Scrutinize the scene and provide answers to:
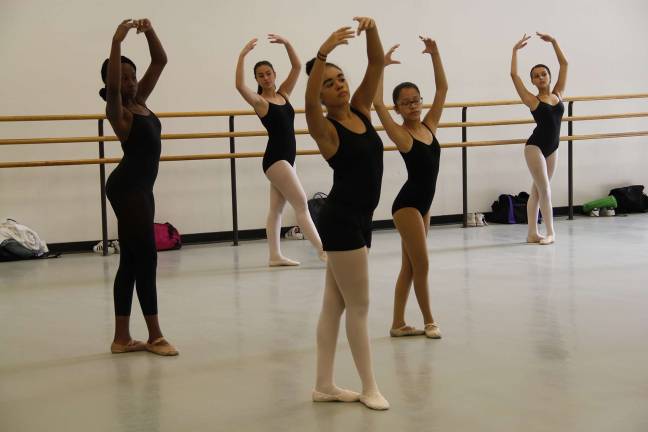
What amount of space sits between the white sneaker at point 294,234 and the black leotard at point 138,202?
13.8ft

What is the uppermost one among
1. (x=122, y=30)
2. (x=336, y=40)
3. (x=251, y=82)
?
(x=251, y=82)

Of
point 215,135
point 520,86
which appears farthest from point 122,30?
point 520,86

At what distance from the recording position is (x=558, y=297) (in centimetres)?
479

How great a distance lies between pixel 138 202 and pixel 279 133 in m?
2.37

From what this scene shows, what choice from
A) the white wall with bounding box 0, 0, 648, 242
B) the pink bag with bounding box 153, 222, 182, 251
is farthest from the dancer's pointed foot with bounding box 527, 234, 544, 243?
the pink bag with bounding box 153, 222, 182, 251

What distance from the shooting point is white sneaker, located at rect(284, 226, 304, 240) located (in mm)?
8094

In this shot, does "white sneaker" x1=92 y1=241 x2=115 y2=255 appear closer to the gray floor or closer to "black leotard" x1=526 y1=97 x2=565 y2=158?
the gray floor

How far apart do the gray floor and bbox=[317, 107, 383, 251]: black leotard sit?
1.92ft

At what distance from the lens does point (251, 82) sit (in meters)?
8.09

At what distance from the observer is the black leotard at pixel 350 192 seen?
2.95 meters

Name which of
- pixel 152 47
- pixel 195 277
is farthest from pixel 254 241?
pixel 152 47

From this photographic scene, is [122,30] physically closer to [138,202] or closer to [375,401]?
[138,202]

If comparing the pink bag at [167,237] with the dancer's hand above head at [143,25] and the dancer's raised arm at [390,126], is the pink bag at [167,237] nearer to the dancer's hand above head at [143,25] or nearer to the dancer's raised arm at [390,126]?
the dancer's hand above head at [143,25]

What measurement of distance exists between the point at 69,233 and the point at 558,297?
14.7 ft
